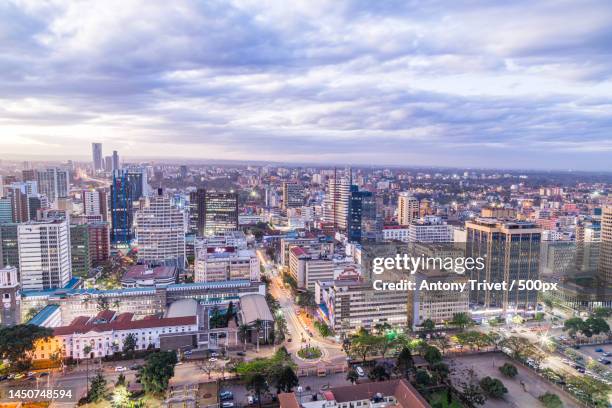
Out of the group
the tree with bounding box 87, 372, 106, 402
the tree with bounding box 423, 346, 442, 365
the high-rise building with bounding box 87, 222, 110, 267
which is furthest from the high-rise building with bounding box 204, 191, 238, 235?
the tree with bounding box 423, 346, 442, 365

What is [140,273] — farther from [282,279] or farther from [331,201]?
[331,201]

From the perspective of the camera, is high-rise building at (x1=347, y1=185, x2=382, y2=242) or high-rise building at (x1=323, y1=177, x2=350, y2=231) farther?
high-rise building at (x1=323, y1=177, x2=350, y2=231)

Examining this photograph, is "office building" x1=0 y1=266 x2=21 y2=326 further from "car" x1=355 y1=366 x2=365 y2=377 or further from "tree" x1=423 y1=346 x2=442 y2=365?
"tree" x1=423 y1=346 x2=442 y2=365

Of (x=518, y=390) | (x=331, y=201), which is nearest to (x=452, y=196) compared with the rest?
(x=331, y=201)

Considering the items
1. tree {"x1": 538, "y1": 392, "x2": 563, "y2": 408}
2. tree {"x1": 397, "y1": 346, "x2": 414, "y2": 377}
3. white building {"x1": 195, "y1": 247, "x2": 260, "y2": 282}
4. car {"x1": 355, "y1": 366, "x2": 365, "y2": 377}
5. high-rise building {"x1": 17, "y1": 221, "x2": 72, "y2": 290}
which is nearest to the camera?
tree {"x1": 538, "y1": 392, "x2": 563, "y2": 408}

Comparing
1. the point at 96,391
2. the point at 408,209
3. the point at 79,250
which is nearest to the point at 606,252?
the point at 408,209
